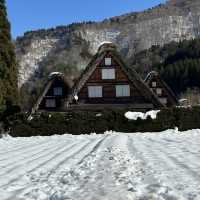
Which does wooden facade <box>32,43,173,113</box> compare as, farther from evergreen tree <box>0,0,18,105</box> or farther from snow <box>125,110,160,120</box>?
snow <box>125,110,160,120</box>

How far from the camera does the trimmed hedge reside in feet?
108

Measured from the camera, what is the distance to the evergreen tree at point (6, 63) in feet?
116

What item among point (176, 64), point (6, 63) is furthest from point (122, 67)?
point (176, 64)

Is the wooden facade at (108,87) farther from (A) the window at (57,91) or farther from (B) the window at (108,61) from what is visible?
(A) the window at (57,91)

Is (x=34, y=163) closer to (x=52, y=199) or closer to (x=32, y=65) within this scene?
(x=52, y=199)

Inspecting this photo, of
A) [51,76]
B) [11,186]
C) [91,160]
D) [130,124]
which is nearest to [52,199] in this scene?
[11,186]

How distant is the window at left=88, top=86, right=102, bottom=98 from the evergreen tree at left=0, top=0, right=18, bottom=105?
22.0 ft

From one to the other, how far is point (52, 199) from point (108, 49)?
33.5 metres

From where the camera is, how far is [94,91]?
4116 cm

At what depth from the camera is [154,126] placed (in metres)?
32.8

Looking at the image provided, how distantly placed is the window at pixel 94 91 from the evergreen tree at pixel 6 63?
22.0ft

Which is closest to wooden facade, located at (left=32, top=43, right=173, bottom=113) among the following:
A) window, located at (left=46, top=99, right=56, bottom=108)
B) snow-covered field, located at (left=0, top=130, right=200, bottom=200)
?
→ window, located at (left=46, top=99, right=56, bottom=108)

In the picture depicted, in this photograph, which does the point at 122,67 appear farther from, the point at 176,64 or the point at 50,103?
the point at 176,64

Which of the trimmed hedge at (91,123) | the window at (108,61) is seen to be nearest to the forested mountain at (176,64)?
the window at (108,61)
